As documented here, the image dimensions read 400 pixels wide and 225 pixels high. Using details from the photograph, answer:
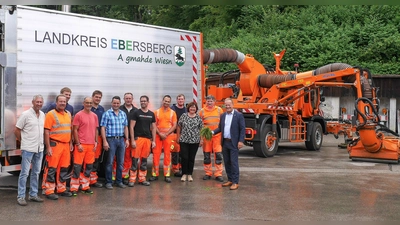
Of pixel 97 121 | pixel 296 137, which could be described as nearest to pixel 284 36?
pixel 296 137

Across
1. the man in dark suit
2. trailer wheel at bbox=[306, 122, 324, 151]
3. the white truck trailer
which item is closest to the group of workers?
the man in dark suit

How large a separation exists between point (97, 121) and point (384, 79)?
15.8 m

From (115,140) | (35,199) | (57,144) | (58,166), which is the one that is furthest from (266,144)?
(35,199)

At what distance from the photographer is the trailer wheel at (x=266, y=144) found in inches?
553

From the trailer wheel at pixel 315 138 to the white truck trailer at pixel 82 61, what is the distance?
622 centimetres

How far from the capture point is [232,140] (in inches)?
358

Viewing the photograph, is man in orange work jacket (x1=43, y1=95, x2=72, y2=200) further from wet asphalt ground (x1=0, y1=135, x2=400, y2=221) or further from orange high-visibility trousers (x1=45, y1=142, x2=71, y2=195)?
wet asphalt ground (x1=0, y1=135, x2=400, y2=221)

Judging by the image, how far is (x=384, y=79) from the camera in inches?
827

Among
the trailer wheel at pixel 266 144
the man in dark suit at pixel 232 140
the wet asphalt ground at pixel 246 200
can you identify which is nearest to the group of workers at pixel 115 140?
the man in dark suit at pixel 232 140

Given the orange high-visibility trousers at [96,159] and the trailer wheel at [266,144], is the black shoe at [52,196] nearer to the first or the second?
the orange high-visibility trousers at [96,159]

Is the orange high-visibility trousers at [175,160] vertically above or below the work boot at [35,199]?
above

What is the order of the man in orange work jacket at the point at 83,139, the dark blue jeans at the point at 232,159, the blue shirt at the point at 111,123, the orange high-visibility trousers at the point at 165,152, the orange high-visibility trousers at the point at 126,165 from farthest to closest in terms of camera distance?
the orange high-visibility trousers at the point at 165,152 → the orange high-visibility trousers at the point at 126,165 → the dark blue jeans at the point at 232,159 → the blue shirt at the point at 111,123 → the man in orange work jacket at the point at 83,139

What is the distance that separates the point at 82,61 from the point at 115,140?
1556 millimetres

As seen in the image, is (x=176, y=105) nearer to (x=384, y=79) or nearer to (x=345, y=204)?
(x=345, y=204)
